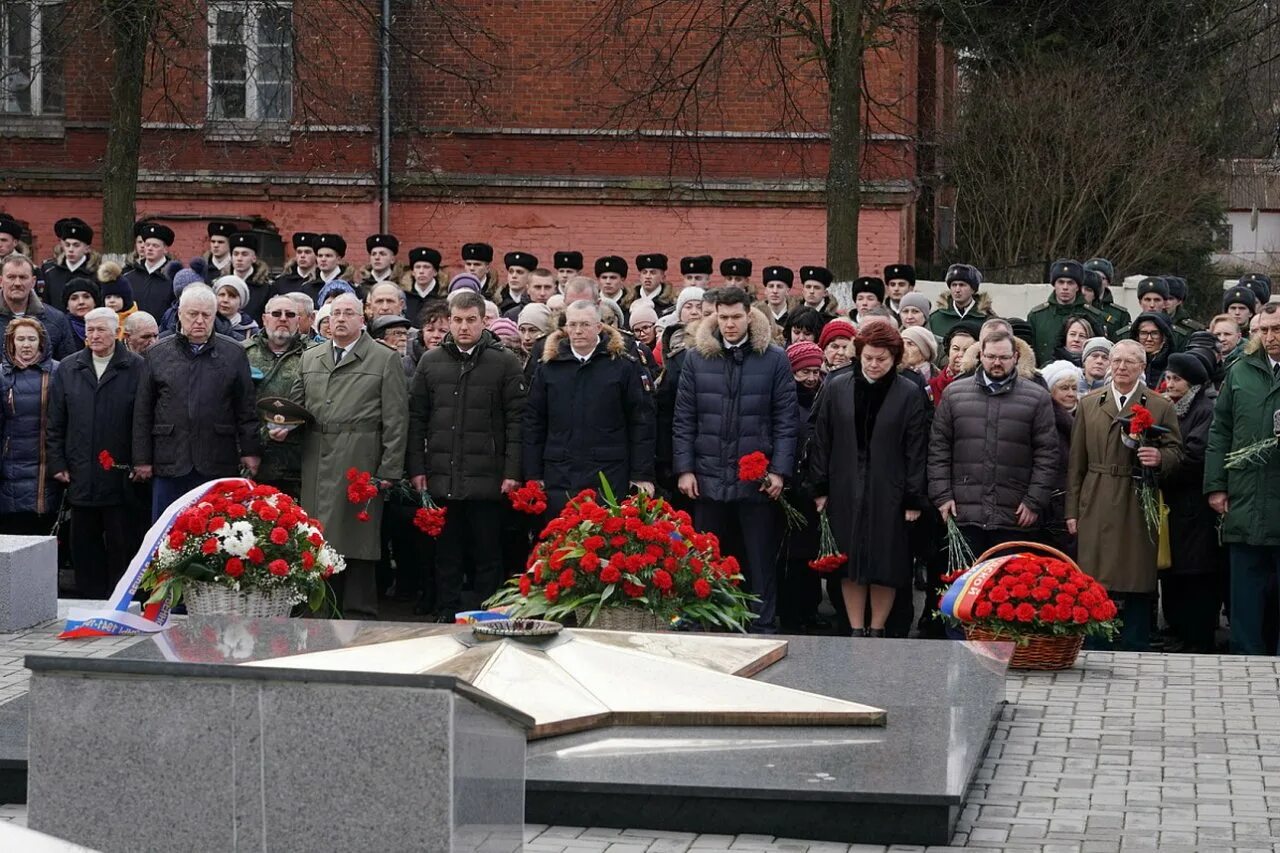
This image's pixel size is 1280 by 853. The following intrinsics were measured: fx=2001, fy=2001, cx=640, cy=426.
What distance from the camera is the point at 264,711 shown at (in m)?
5.26

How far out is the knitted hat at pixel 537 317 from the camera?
1335cm

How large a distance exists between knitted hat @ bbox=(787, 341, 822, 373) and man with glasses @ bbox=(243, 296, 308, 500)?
3.08m

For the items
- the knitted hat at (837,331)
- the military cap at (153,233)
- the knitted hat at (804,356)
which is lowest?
the knitted hat at (804,356)

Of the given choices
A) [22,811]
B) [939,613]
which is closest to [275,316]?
[939,613]

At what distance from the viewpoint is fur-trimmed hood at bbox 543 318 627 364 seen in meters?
12.0

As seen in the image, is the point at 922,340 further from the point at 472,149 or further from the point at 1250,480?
the point at 472,149

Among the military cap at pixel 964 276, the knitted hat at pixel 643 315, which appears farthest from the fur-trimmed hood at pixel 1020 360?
the military cap at pixel 964 276

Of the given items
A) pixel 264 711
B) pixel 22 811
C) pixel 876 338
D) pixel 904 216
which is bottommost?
pixel 22 811

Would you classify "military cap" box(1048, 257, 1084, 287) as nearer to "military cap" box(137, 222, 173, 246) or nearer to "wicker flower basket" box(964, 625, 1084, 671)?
"wicker flower basket" box(964, 625, 1084, 671)

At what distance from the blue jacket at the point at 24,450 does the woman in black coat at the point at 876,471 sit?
5.12 metres

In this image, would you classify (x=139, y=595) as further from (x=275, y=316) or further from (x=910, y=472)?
(x=910, y=472)

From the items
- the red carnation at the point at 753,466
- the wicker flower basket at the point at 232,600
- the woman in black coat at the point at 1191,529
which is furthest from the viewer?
the woman in black coat at the point at 1191,529

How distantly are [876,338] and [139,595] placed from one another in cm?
445

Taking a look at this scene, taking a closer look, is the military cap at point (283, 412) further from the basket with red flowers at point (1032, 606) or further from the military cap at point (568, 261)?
the military cap at point (568, 261)
